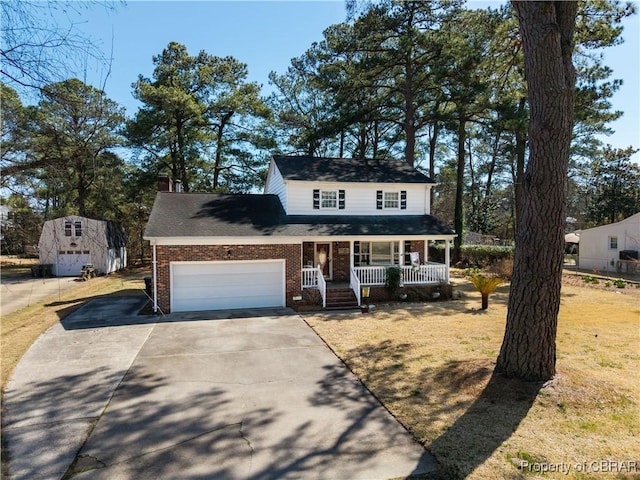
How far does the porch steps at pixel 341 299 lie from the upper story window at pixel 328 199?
4.36 metres

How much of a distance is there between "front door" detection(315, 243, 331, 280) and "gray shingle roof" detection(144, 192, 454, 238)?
1.41 m

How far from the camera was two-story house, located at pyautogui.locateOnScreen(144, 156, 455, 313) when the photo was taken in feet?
45.1

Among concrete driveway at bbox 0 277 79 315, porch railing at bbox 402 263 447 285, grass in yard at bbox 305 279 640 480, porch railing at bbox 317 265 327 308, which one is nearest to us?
grass in yard at bbox 305 279 640 480

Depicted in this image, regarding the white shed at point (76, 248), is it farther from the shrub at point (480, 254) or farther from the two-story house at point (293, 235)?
the shrub at point (480, 254)

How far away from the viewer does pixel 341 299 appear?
14883mm

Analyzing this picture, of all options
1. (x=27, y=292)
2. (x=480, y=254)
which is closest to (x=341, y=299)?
(x=480, y=254)

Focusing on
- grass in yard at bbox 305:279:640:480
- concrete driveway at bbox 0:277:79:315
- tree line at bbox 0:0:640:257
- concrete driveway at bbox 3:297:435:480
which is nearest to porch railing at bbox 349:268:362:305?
grass in yard at bbox 305:279:640:480

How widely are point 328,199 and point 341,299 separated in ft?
17.1

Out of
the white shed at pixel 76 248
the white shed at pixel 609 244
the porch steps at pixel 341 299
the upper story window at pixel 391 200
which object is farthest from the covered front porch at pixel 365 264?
the white shed at pixel 609 244

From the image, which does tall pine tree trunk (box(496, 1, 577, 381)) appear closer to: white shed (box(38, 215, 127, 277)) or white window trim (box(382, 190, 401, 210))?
white window trim (box(382, 190, 401, 210))

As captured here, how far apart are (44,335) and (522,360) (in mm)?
11754

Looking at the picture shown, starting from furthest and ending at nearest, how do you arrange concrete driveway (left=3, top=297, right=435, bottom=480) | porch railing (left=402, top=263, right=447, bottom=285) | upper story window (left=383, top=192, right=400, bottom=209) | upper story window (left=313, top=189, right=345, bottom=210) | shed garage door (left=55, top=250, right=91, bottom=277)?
shed garage door (left=55, top=250, right=91, bottom=277) → upper story window (left=383, top=192, right=400, bottom=209) → upper story window (left=313, top=189, right=345, bottom=210) → porch railing (left=402, top=263, right=447, bottom=285) → concrete driveway (left=3, top=297, right=435, bottom=480)

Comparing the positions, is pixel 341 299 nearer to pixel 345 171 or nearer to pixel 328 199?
pixel 328 199

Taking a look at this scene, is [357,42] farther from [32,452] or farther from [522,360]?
[32,452]
